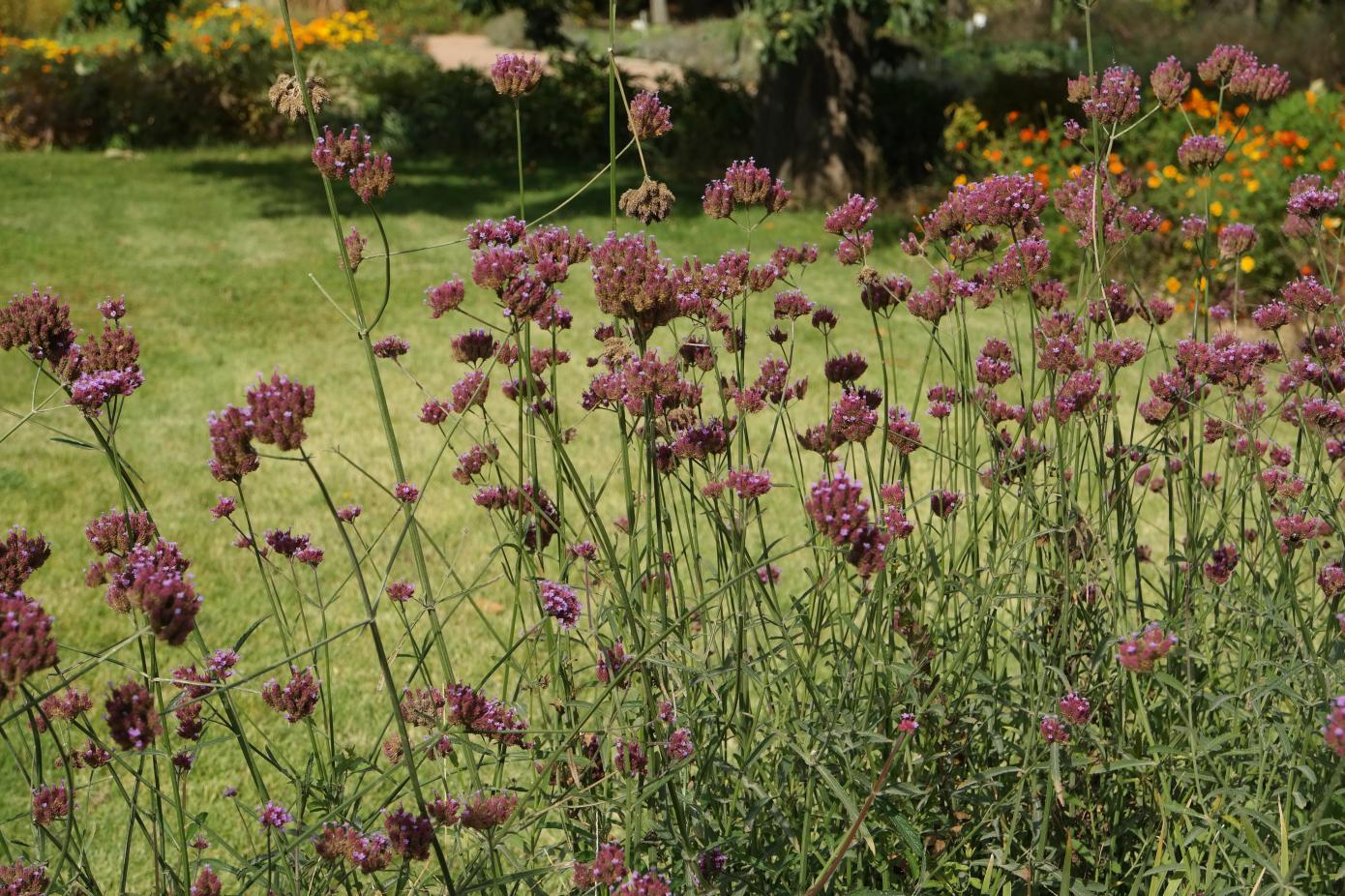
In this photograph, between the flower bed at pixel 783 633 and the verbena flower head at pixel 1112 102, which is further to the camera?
the verbena flower head at pixel 1112 102

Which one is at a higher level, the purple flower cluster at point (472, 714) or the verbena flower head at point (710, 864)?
the purple flower cluster at point (472, 714)

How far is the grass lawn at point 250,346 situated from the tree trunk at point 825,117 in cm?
42

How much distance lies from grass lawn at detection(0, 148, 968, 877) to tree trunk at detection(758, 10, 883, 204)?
424 millimetres

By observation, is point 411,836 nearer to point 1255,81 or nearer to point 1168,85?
point 1168,85

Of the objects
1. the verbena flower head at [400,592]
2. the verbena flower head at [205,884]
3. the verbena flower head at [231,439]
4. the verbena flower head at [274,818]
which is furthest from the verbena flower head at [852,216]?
the verbena flower head at [205,884]

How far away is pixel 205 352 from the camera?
7840 mm

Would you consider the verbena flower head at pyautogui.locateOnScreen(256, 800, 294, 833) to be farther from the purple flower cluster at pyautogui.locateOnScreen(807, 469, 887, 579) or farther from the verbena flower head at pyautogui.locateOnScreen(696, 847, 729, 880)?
the purple flower cluster at pyautogui.locateOnScreen(807, 469, 887, 579)

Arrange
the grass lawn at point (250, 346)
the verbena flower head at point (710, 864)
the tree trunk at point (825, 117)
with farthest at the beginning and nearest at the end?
the tree trunk at point (825, 117)
the grass lawn at point (250, 346)
the verbena flower head at point (710, 864)

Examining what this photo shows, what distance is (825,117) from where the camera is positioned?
1162cm

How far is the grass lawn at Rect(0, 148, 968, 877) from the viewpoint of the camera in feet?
15.5

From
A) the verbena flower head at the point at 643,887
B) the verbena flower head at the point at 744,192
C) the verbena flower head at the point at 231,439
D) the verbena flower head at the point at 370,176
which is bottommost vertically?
the verbena flower head at the point at 643,887

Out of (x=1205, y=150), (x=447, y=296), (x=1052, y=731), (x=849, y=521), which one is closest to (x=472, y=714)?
(x=849, y=521)

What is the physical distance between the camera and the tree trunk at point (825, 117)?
11.4m

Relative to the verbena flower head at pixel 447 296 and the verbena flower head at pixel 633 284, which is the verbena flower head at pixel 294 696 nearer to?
the verbena flower head at pixel 447 296
